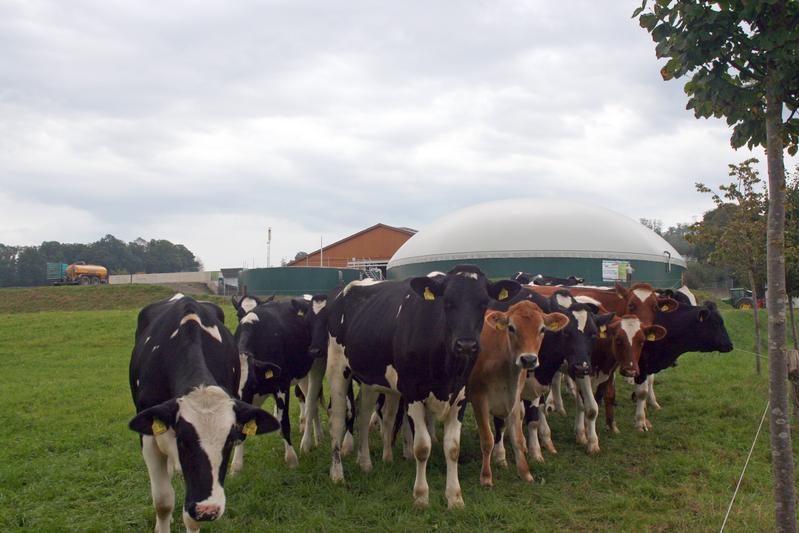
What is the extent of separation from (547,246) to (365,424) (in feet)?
137

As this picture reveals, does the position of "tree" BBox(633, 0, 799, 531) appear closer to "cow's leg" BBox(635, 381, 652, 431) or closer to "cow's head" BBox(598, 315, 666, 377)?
"cow's head" BBox(598, 315, 666, 377)

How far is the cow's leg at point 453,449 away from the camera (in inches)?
297

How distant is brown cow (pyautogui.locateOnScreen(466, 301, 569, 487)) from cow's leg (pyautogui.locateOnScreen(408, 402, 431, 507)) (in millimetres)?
818

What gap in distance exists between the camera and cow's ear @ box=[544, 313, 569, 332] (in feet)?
29.3

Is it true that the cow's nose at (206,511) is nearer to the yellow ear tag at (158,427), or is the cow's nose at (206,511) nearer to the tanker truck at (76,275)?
the yellow ear tag at (158,427)

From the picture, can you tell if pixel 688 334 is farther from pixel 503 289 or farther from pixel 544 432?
pixel 503 289

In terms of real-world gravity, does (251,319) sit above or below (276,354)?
above

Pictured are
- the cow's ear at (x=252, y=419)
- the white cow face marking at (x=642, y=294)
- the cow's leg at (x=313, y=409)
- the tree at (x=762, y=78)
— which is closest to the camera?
the tree at (x=762, y=78)

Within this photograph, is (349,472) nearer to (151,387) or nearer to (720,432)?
(151,387)

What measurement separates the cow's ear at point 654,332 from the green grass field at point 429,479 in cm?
148

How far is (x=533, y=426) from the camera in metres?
9.59

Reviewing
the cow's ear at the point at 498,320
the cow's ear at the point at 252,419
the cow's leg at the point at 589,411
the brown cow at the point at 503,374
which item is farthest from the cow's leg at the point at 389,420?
the cow's ear at the point at 252,419

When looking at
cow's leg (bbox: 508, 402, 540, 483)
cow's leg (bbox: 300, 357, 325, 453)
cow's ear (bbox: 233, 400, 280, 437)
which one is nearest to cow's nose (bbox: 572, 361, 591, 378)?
cow's leg (bbox: 508, 402, 540, 483)

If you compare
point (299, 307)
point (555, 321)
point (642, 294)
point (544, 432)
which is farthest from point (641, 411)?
point (299, 307)
